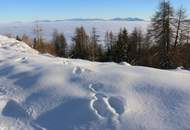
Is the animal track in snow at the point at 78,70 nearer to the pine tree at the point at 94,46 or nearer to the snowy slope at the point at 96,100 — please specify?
the snowy slope at the point at 96,100

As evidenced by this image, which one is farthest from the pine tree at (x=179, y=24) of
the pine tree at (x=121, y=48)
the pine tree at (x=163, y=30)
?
the pine tree at (x=121, y=48)

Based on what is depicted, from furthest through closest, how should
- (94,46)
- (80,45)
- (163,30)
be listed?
(94,46) → (80,45) → (163,30)

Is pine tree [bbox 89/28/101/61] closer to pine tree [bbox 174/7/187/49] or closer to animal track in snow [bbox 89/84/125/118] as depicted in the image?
pine tree [bbox 174/7/187/49]

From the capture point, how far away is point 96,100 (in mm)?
6020

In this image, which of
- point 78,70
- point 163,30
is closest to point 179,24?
point 163,30

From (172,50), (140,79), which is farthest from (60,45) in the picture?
(140,79)

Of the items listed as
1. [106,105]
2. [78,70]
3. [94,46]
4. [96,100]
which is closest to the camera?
[106,105]

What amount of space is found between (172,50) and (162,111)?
83.4ft

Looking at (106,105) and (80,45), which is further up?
(106,105)

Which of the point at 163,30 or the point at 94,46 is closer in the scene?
the point at 163,30

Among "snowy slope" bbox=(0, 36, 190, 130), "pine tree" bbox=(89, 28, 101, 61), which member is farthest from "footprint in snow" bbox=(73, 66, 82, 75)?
"pine tree" bbox=(89, 28, 101, 61)

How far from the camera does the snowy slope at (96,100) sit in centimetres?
531

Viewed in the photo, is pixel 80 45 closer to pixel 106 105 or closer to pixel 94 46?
pixel 94 46

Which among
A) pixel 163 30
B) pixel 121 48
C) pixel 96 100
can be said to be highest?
pixel 96 100
